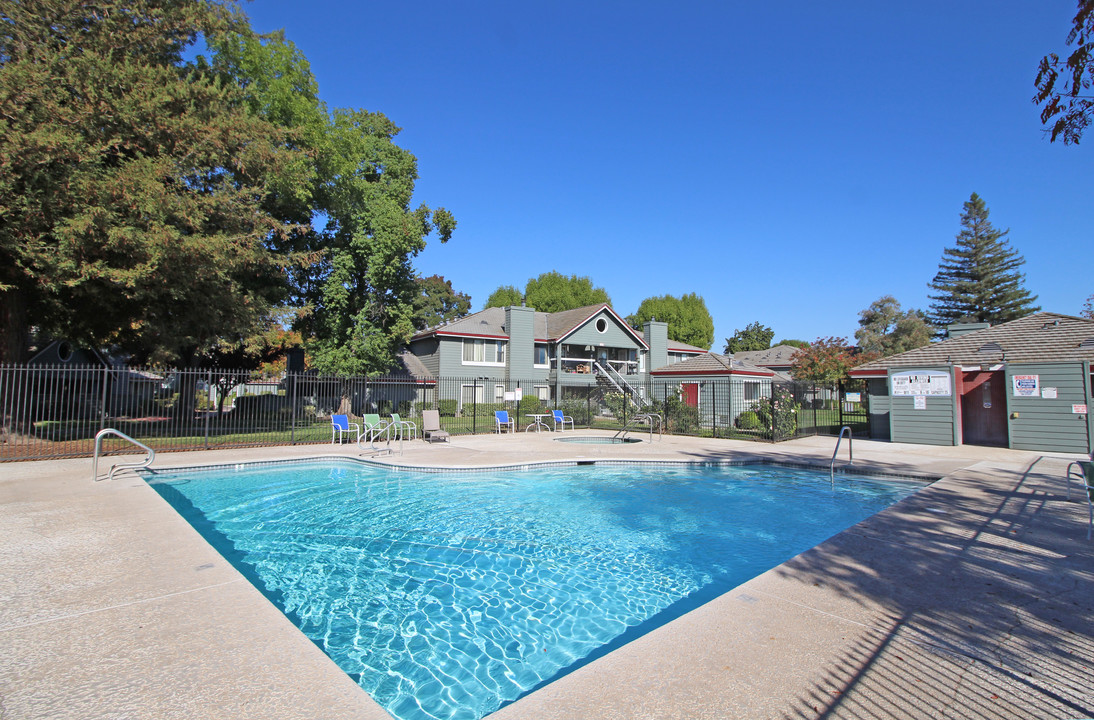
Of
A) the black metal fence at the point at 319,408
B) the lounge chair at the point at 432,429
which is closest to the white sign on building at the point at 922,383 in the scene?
the black metal fence at the point at 319,408

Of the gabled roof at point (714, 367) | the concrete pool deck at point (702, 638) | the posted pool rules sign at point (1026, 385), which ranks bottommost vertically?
the concrete pool deck at point (702, 638)

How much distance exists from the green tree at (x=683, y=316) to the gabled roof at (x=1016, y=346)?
144ft

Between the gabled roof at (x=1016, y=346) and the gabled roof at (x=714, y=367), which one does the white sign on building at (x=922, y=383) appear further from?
the gabled roof at (x=714, y=367)

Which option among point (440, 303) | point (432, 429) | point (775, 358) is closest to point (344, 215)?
point (432, 429)

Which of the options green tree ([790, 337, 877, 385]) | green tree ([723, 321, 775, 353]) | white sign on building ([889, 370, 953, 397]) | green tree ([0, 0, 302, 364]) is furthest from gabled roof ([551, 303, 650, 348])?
green tree ([723, 321, 775, 353])

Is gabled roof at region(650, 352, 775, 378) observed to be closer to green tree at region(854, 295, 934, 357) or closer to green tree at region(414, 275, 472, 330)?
green tree at region(854, 295, 934, 357)

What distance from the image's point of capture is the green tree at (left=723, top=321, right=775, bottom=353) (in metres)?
73.7

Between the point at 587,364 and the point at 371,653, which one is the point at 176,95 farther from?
the point at 587,364

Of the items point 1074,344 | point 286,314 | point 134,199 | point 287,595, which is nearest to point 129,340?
point 286,314

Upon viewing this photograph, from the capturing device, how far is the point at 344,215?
2553 centimetres

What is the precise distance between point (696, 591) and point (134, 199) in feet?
49.8

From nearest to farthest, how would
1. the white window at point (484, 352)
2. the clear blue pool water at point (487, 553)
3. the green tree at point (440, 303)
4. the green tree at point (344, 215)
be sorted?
the clear blue pool water at point (487, 553) → the green tree at point (344, 215) → the white window at point (484, 352) → the green tree at point (440, 303)

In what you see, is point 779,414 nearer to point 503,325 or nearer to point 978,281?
point 503,325

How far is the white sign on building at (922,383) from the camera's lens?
15703mm
